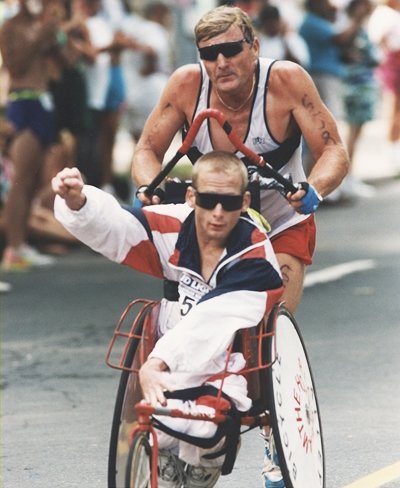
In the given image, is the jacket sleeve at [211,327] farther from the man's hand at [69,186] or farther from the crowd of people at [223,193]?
the man's hand at [69,186]

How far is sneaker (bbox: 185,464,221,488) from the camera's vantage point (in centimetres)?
528

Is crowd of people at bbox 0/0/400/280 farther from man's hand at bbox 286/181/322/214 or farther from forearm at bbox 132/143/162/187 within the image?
man's hand at bbox 286/181/322/214

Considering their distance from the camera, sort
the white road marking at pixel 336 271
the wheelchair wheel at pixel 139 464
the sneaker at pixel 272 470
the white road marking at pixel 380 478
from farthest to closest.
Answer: the white road marking at pixel 336 271 → the white road marking at pixel 380 478 → the sneaker at pixel 272 470 → the wheelchair wheel at pixel 139 464

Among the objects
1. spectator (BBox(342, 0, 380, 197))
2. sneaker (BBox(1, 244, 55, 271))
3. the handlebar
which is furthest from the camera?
spectator (BBox(342, 0, 380, 197))

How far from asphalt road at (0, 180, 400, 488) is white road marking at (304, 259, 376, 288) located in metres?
0.04

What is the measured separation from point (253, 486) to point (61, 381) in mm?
2235

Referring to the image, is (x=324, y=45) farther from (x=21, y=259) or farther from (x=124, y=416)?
(x=124, y=416)

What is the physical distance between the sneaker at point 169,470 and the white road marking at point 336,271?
18.9 feet

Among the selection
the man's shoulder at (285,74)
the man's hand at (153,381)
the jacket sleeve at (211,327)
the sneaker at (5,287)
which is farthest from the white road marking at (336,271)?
the man's hand at (153,381)

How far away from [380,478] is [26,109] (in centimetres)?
649

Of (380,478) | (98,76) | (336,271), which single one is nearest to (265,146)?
(380,478)

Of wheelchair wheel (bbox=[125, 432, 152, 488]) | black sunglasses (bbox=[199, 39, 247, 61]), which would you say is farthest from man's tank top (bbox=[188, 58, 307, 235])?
wheelchair wheel (bbox=[125, 432, 152, 488])

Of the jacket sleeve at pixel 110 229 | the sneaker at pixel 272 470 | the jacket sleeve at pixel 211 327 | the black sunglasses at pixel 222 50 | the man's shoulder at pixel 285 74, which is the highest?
the black sunglasses at pixel 222 50

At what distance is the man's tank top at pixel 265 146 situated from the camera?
19.9ft
